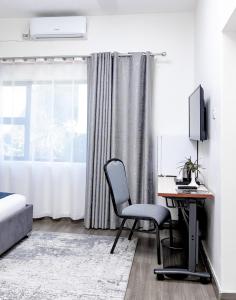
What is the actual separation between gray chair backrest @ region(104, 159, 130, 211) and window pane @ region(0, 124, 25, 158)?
1621 millimetres

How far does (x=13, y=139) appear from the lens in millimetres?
4062

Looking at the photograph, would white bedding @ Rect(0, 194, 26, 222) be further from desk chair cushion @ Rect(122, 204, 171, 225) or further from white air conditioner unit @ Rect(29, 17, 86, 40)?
white air conditioner unit @ Rect(29, 17, 86, 40)

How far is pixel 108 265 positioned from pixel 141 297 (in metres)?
0.56

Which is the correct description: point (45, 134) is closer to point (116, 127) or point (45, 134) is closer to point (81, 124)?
point (81, 124)

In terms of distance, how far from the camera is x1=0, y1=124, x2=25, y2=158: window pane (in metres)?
4.06

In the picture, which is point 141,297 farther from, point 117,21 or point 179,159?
point 117,21

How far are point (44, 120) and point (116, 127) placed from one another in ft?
3.44

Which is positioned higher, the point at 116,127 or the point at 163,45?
the point at 163,45

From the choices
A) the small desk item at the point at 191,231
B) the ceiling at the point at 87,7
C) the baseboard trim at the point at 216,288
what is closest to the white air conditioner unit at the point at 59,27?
the ceiling at the point at 87,7

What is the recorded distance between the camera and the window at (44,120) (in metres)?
3.95

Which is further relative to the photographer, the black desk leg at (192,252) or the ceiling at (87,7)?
the ceiling at (87,7)

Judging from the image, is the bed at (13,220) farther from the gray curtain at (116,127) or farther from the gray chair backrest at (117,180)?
the gray chair backrest at (117,180)

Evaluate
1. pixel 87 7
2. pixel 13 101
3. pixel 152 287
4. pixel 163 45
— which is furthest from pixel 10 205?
pixel 163 45

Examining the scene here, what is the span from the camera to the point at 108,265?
2.60 m
